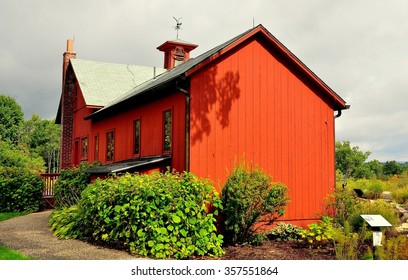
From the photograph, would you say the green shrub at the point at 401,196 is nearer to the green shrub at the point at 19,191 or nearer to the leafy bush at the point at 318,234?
the leafy bush at the point at 318,234

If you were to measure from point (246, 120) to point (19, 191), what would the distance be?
1143cm

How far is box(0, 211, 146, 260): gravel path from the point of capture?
928cm

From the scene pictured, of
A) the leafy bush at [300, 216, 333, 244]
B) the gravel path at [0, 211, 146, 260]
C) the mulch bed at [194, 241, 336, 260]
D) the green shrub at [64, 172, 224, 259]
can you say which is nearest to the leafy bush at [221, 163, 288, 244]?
the mulch bed at [194, 241, 336, 260]

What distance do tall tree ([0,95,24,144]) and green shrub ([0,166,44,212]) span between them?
45.5 m

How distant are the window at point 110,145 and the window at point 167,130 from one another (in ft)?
17.8

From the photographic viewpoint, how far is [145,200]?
32.3 ft

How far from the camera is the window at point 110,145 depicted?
19219 mm

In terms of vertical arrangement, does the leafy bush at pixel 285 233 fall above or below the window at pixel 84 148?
below

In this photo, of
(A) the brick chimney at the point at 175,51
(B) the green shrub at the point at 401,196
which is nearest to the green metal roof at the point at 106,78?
(A) the brick chimney at the point at 175,51

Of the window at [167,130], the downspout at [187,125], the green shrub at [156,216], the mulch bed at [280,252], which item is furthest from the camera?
the window at [167,130]

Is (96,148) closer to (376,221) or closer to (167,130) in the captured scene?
(167,130)

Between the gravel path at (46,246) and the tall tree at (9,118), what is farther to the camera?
the tall tree at (9,118)

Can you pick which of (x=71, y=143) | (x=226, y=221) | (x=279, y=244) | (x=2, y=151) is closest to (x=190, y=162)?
Answer: (x=226, y=221)
